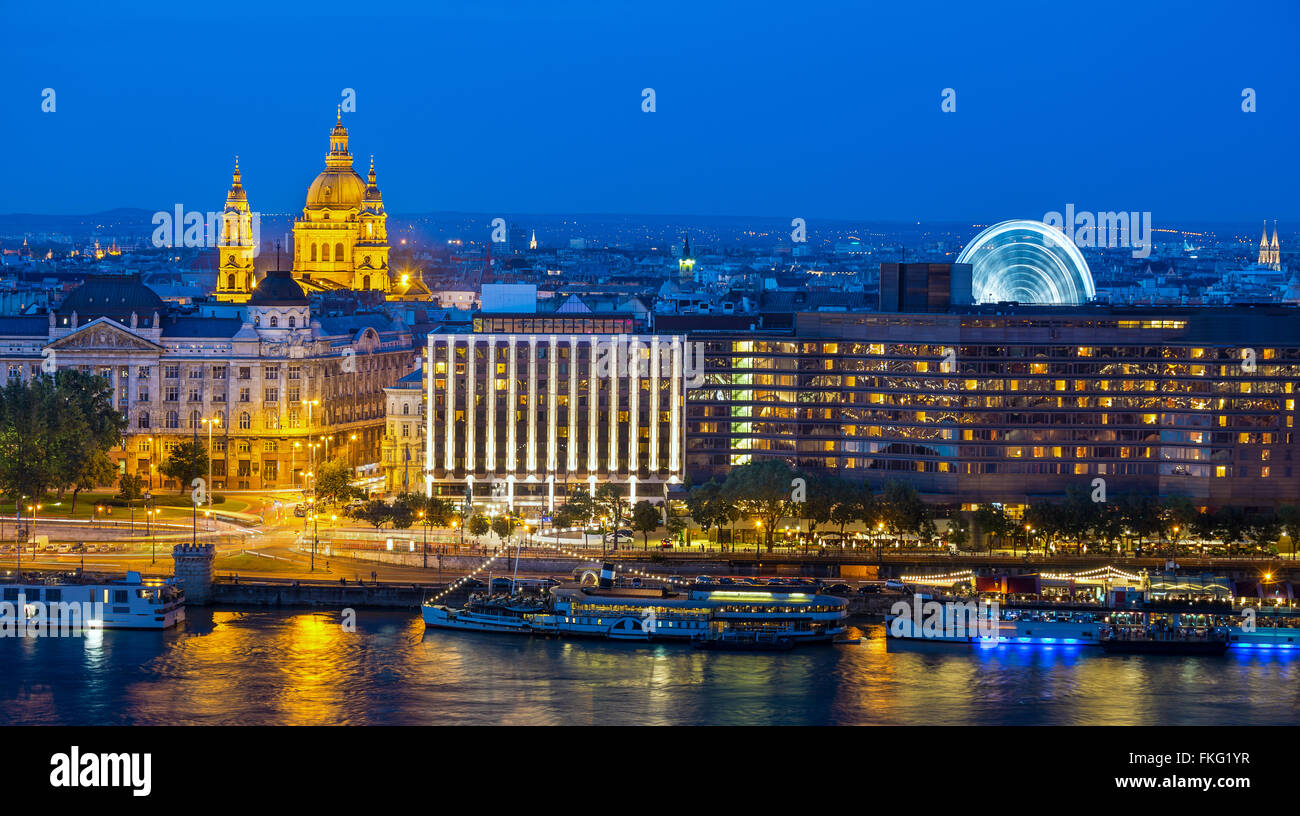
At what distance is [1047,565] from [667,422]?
1341 cm

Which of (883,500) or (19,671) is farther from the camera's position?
(883,500)

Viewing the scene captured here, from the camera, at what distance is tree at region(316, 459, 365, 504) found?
6650cm

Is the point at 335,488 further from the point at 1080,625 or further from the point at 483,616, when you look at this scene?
the point at 1080,625

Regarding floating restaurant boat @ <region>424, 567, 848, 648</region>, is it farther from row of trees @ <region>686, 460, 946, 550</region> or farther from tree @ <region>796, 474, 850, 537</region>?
tree @ <region>796, 474, 850, 537</region>

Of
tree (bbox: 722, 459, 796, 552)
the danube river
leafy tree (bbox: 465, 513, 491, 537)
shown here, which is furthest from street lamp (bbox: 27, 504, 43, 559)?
tree (bbox: 722, 459, 796, 552)

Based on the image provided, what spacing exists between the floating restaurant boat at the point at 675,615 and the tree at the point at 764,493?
8.34 m

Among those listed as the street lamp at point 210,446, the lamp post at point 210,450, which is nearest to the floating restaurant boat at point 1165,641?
the lamp post at point 210,450

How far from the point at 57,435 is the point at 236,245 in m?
31.7

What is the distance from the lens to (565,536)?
205ft

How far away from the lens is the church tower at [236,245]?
9619cm

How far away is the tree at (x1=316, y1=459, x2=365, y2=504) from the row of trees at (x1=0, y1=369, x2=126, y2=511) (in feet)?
20.2
